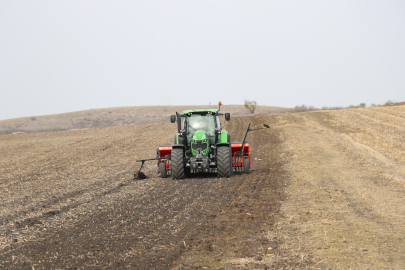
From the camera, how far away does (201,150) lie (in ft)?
43.8

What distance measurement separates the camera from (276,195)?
10133mm

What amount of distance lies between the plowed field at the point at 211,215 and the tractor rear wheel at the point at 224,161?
40 cm

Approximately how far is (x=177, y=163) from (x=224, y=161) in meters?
1.57

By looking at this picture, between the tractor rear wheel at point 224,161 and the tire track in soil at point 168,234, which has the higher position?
the tractor rear wheel at point 224,161

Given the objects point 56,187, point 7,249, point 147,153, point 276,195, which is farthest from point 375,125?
point 7,249

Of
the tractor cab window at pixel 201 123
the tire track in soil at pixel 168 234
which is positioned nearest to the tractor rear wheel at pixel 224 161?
the tractor cab window at pixel 201 123

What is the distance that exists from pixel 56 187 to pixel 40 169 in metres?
5.30

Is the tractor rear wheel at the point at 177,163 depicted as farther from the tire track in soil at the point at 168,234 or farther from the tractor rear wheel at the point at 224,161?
the tire track in soil at the point at 168,234

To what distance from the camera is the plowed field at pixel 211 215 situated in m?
5.68

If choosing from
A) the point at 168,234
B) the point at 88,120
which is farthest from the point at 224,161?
the point at 88,120

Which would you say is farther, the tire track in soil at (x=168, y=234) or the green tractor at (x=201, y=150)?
the green tractor at (x=201, y=150)

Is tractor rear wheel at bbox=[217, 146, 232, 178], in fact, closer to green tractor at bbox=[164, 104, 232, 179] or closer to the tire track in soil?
green tractor at bbox=[164, 104, 232, 179]

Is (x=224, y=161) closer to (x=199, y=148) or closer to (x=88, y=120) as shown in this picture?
(x=199, y=148)

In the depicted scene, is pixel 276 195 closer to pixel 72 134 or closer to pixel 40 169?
pixel 40 169
